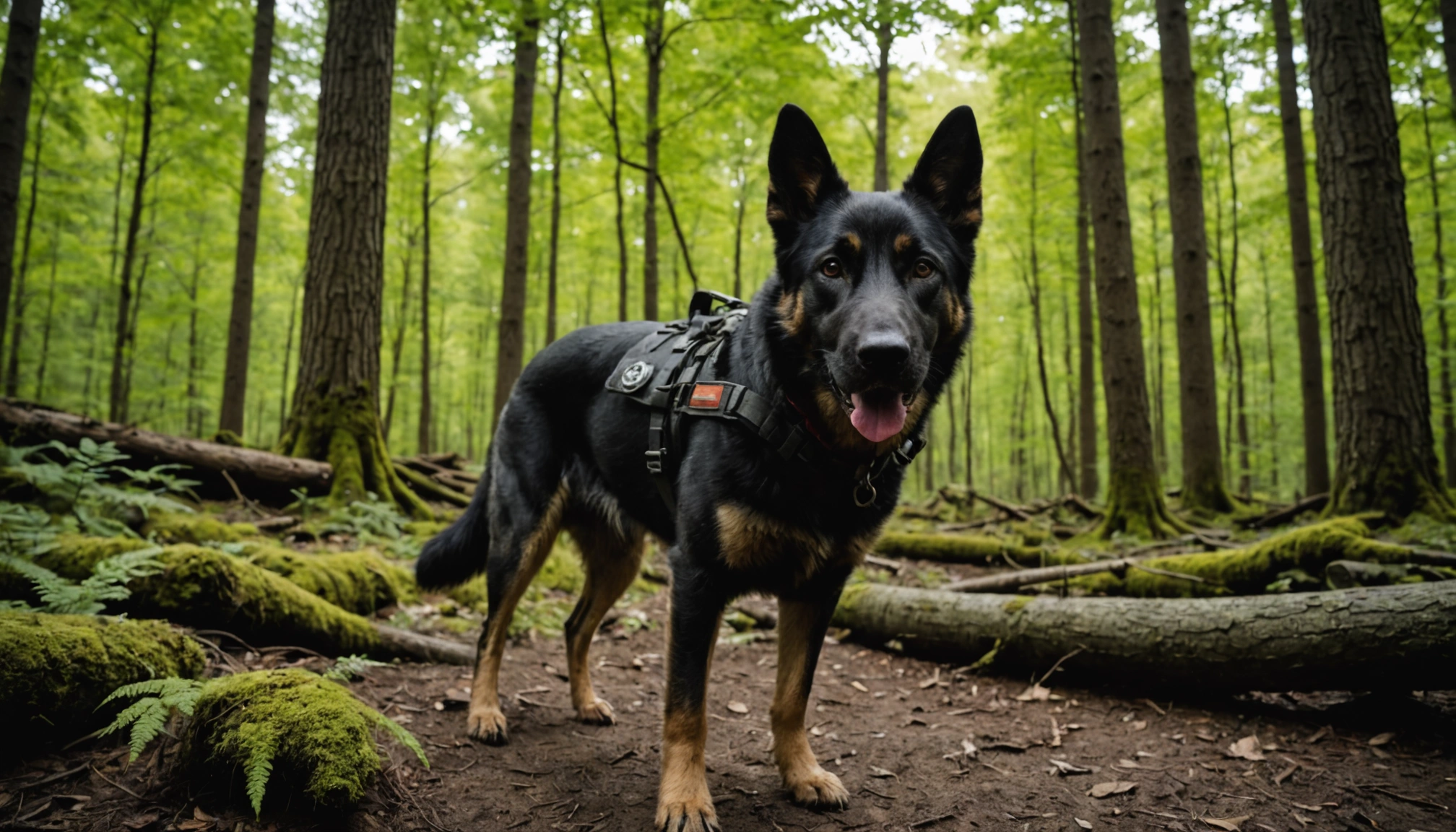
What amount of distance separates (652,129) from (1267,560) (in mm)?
8662

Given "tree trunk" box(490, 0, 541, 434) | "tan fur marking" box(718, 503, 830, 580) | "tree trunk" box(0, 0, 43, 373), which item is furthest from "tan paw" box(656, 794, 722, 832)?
"tree trunk" box(490, 0, 541, 434)

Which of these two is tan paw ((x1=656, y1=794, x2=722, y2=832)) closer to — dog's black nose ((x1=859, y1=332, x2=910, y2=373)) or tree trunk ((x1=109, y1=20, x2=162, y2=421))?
dog's black nose ((x1=859, y1=332, x2=910, y2=373))

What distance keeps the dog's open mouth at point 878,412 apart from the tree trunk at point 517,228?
341 inches

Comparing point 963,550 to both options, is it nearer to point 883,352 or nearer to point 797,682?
point 797,682

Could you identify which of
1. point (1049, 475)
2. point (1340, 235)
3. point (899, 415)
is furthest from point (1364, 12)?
point (1049, 475)

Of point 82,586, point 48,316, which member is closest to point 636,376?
point 82,586

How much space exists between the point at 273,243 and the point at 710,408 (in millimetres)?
19117

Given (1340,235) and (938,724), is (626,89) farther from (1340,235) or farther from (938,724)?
(938,724)

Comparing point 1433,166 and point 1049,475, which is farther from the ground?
point 1433,166

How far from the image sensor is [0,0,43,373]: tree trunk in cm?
650

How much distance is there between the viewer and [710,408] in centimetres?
270

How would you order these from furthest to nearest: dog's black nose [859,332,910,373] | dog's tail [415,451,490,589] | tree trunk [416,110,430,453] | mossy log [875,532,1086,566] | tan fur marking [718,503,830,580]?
tree trunk [416,110,430,453] → mossy log [875,532,1086,566] → dog's tail [415,451,490,589] → tan fur marking [718,503,830,580] → dog's black nose [859,332,910,373]

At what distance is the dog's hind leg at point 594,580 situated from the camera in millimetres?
3668

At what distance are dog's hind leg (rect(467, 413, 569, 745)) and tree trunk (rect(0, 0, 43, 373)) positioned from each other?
6.67m
